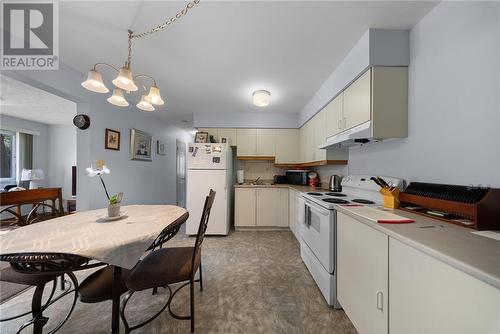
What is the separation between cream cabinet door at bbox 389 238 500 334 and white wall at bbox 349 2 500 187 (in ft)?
2.43

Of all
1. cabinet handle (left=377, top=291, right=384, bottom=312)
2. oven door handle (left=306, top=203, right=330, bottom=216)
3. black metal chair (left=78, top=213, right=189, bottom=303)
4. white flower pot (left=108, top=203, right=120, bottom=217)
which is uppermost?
white flower pot (left=108, top=203, right=120, bottom=217)

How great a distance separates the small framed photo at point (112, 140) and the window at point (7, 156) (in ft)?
11.8

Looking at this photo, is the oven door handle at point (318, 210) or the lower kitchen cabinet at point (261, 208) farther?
the lower kitchen cabinet at point (261, 208)

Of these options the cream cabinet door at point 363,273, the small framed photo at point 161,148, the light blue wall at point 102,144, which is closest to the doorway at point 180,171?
the small framed photo at point 161,148

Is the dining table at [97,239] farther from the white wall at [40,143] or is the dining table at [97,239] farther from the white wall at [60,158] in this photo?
the white wall at [40,143]

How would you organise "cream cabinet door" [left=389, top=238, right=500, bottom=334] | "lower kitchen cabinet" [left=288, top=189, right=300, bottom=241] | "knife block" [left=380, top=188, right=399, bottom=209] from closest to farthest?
"cream cabinet door" [left=389, top=238, right=500, bottom=334] < "knife block" [left=380, top=188, right=399, bottom=209] < "lower kitchen cabinet" [left=288, top=189, right=300, bottom=241]

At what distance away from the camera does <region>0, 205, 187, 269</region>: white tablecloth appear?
36.9 inches

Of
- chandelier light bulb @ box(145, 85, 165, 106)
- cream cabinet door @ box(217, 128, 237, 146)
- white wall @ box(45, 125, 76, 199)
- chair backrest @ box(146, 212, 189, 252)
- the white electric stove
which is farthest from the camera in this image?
white wall @ box(45, 125, 76, 199)

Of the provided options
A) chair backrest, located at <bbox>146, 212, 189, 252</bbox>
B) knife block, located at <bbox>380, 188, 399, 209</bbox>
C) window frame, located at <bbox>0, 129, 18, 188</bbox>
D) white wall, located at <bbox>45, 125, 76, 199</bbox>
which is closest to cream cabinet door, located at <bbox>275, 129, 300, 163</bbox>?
knife block, located at <bbox>380, 188, 399, 209</bbox>

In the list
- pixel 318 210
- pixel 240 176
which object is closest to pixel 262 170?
pixel 240 176

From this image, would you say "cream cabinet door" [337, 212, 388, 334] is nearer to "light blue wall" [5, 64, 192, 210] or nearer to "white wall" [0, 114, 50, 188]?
"light blue wall" [5, 64, 192, 210]

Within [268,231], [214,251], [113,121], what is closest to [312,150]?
[268,231]

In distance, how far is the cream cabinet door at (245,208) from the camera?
3.45 m

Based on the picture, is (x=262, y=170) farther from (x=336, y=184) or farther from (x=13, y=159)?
(x=13, y=159)
